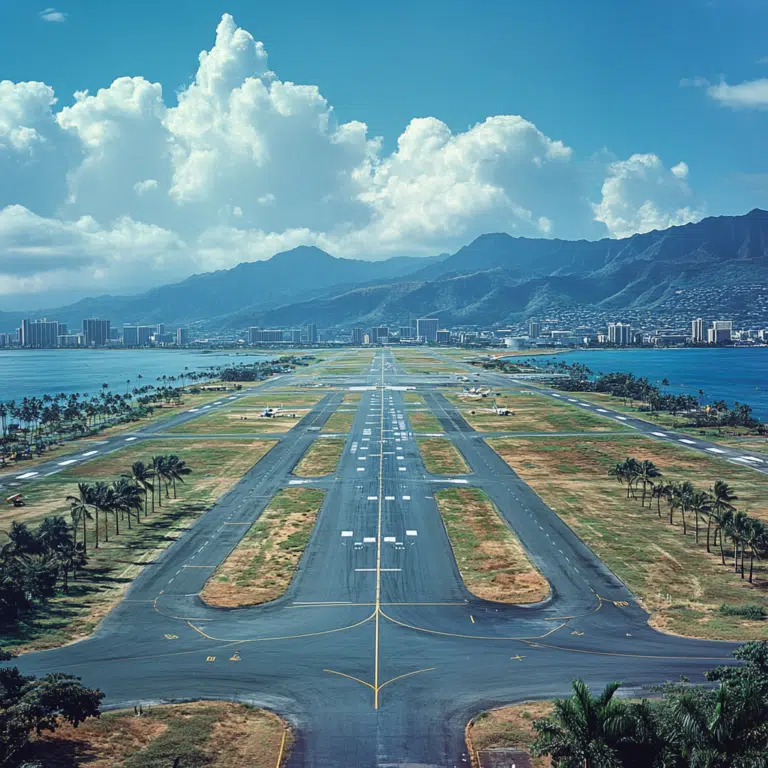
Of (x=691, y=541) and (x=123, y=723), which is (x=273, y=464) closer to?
(x=691, y=541)

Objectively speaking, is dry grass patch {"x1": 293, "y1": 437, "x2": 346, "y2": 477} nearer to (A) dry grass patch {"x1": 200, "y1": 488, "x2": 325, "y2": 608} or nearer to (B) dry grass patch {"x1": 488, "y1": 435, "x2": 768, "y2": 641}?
(A) dry grass patch {"x1": 200, "y1": 488, "x2": 325, "y2": 608}

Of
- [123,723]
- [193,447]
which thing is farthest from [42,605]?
[193,447]

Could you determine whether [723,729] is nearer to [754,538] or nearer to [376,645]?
[376,645]

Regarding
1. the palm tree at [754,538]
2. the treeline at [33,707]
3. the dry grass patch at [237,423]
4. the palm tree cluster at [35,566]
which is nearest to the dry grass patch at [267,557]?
the palm tree cluster at [35,566]

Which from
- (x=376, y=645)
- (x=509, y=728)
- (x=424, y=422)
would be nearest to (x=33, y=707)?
(x=376, y=645)

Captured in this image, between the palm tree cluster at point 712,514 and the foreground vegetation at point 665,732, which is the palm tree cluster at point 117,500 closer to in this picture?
the foreground vegetation at point 665,732

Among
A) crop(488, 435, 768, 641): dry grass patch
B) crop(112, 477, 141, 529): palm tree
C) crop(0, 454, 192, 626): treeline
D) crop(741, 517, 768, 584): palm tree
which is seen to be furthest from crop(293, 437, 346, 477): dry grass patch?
crop(741, 517, 768, 584): palm tree
